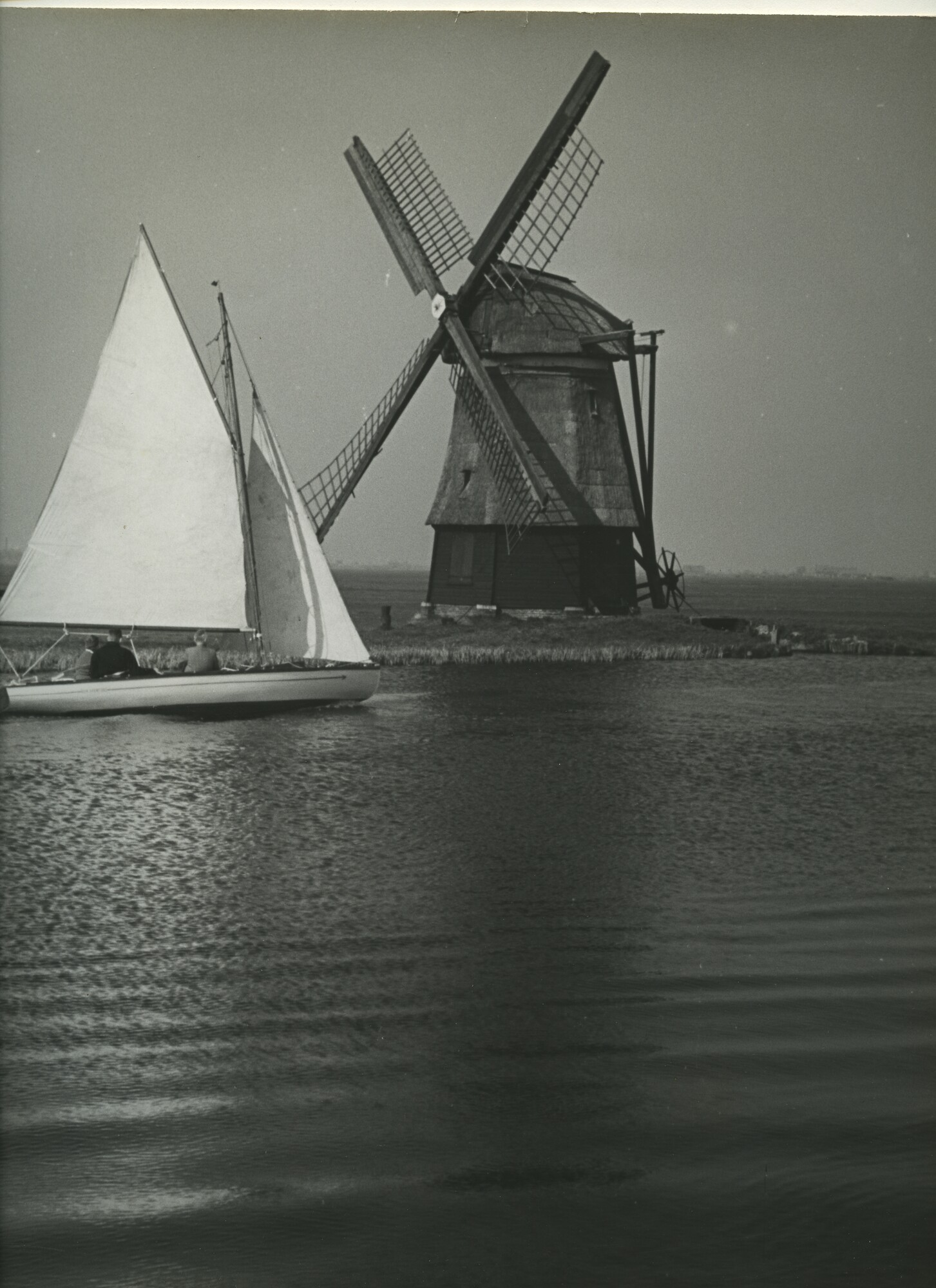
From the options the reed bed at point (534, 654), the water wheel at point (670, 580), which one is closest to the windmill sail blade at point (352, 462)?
the reed bed at point (534, 654)

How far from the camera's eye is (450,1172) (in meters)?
4.90

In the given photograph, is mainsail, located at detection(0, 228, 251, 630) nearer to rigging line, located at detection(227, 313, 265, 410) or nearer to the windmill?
rigging line, located at detection(227, 313, 265, 410)

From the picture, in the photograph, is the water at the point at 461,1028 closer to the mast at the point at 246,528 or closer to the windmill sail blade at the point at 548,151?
the mast at the point at 246,528

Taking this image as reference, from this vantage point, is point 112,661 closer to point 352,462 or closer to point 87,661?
point 87,661

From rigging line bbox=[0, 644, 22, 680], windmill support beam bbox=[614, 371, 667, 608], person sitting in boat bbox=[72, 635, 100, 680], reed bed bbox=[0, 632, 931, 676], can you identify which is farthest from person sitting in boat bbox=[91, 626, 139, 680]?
windmill support beam bbox=[614, 371, 667, 608]

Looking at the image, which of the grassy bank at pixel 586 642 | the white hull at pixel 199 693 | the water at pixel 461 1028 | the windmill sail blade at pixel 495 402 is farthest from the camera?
the windmill sail blade at pixel 495 402

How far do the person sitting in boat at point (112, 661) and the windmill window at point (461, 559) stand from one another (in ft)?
38.0

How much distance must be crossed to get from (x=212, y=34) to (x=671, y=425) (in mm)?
5582

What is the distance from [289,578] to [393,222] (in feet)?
20.0

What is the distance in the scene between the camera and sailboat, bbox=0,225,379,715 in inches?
396

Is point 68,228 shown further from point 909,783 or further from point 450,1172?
point 909,783

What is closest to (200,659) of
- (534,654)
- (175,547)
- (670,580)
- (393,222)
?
(175,547)

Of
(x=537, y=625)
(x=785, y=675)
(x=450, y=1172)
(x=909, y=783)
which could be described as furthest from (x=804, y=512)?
(x=537, y=625)

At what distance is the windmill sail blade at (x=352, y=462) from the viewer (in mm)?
11391
